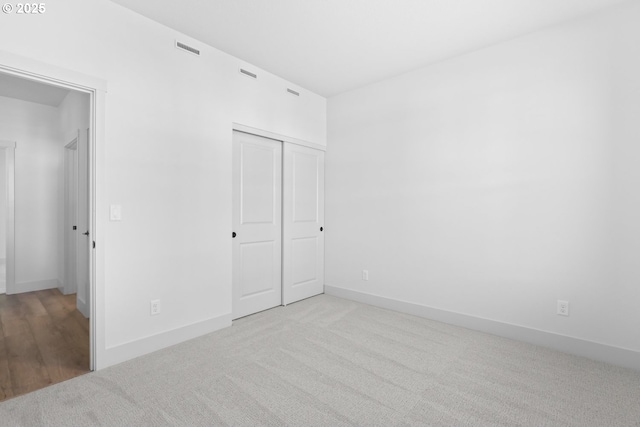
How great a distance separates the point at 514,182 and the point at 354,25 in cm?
207

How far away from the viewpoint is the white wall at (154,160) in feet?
7.56

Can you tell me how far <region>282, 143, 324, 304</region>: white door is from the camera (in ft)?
13.1

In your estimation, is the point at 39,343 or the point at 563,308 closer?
the point at 563,308

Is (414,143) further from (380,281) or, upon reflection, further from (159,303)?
(159,303)

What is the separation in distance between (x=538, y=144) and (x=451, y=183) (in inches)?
32.8

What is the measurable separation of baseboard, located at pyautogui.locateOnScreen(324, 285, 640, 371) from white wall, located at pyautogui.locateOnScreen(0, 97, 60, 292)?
4853mm

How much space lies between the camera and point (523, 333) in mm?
2873

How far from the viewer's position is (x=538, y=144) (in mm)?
2807

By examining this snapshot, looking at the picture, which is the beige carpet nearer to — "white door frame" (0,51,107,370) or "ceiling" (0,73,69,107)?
"white door frame" (0,51,107,370)

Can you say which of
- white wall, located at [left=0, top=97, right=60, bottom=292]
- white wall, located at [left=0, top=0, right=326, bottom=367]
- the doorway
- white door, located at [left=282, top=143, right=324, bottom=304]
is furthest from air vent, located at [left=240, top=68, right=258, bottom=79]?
white wall, located at [left=0, top=97, right=60, bottom=292]

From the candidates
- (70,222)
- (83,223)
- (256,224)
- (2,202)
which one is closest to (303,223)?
(256,224)

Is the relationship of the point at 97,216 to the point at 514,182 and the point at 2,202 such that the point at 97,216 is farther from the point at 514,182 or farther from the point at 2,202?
the point at 2,202

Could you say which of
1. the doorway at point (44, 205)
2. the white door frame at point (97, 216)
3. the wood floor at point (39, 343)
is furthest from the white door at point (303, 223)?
the doorway at point (44, 205)

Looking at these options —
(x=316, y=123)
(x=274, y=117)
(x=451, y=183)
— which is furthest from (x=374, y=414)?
(x=316, y=123)
